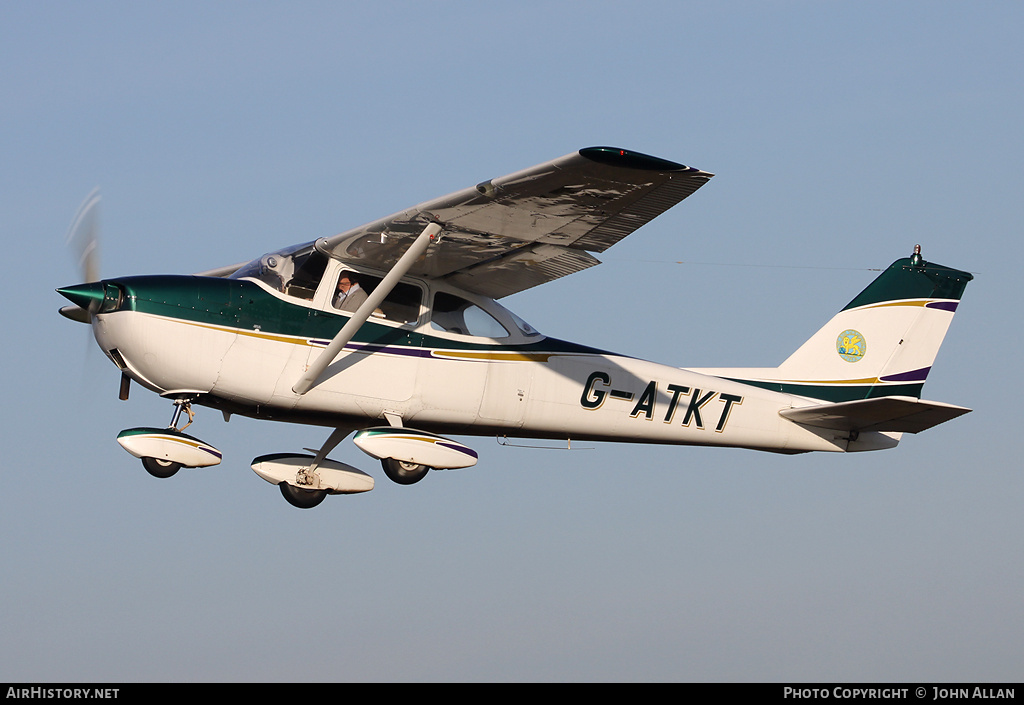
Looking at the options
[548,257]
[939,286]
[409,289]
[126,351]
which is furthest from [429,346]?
[939,286]

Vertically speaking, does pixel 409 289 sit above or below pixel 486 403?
above

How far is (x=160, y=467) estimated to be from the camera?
417 inches

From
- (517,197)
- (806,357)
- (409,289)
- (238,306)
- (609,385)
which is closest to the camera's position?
(517,197)

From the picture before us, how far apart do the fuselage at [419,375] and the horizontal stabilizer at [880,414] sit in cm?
16

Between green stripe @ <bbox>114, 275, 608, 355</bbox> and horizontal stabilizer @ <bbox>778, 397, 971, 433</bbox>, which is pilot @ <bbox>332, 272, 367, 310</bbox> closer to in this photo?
green stripe @ <bbox>114, 275, 608, 355</bbox>

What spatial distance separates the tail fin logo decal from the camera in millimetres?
13992

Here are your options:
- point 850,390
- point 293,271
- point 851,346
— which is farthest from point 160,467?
point 851,346

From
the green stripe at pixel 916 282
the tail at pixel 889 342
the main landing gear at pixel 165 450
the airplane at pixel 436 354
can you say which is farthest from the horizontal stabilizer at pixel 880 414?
the main landing gear at pixel 165 450

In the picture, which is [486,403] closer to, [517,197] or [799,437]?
[517,197]

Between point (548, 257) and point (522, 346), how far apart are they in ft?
3.18

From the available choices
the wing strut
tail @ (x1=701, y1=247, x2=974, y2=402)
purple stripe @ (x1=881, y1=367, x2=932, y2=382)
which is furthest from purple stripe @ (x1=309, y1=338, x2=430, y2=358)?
purple stripe @ (x1=881, y1=367, x2=932, y2=382)

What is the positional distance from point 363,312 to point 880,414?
527 centimetres

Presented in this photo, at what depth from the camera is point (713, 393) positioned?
1270 centimetres

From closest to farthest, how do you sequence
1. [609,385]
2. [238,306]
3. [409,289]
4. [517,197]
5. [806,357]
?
[517,197] < [238,306] < [409,289] < [609,385] < [806,357]
